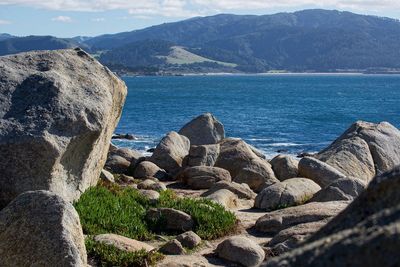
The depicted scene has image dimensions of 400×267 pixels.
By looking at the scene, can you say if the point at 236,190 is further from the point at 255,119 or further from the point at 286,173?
the point at 255,119

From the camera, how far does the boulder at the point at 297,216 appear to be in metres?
15.7

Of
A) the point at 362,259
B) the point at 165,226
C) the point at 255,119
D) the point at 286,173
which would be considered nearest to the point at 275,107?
the point at 255,119

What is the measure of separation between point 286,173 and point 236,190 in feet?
14.4

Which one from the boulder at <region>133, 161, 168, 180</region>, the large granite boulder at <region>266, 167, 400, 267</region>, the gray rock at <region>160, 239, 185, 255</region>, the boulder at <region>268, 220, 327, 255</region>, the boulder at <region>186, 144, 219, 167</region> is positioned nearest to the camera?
the large granite boulder at <region>266, 167, 400, 267</region>

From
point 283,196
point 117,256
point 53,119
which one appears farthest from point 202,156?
point 117,256

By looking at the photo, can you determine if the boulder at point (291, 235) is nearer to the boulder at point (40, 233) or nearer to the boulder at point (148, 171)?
the boulder at point (40, 233)

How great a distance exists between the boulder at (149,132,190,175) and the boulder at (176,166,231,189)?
2.45m

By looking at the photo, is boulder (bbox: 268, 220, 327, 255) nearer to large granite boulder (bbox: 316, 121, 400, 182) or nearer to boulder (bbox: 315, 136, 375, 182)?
boulder (bbox: 315, 136, 375, 182)

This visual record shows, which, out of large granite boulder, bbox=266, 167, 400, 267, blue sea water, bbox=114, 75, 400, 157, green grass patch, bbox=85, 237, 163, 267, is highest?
large granite boulder, bbox=266, 167, 400, 267

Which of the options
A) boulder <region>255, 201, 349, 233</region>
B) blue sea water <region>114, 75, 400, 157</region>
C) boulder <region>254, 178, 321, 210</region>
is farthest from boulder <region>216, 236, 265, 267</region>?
blue sea water <region>114, 75, 400, 157</region>

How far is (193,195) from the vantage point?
20906 millimetres

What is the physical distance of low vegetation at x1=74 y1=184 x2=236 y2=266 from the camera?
12820 millimetres

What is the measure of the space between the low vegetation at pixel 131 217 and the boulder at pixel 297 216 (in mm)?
777

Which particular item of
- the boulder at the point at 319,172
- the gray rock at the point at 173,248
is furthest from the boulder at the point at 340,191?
the gray rock at the point at 173,248
